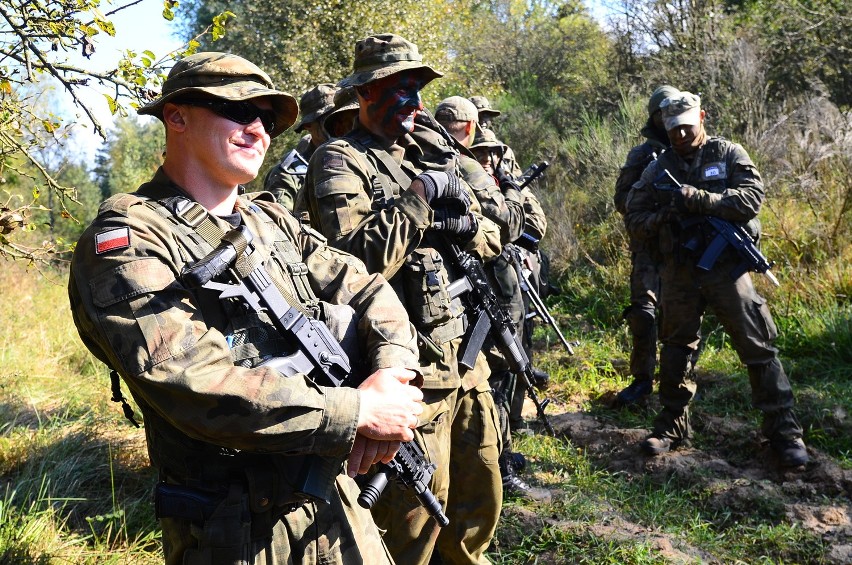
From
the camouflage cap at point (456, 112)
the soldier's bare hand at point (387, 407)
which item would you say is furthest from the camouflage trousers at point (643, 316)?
the soldier's bare hand at point (387, 407)

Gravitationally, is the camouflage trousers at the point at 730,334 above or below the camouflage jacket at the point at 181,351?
below

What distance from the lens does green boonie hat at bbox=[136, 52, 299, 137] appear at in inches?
80.4

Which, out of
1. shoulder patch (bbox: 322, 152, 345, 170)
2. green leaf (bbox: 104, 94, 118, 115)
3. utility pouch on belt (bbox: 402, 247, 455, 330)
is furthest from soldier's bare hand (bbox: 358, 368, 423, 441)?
green leaf (bbox: 104, 94, 118, 115)

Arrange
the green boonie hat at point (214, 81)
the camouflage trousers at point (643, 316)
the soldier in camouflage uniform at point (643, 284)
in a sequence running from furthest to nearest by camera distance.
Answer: the camouflage trousers at point (643, 316) → the soldier in camouflage uniform at point (643, 284) → the green boonie hat at point (214, 81)

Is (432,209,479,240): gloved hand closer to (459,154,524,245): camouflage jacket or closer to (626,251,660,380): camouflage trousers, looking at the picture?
(459,154,524,245): camouflage jacket

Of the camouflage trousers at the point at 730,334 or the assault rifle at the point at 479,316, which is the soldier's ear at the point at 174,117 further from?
the camouflage trousers at the point at 730,334

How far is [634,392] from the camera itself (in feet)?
21.1

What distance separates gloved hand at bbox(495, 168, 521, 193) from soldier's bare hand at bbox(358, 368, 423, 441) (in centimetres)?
370

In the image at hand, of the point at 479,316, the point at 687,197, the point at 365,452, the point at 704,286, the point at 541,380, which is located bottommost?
the point at 541,380

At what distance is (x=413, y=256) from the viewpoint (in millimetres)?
3311

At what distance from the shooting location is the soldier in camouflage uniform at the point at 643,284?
6297 mm

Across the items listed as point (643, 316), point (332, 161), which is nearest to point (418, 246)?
point (332, 161)

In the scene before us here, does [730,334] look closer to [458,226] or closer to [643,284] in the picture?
[643,284]

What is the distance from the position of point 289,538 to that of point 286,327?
55cm
